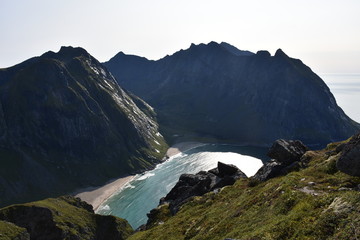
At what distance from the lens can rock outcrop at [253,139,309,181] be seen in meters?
45.4

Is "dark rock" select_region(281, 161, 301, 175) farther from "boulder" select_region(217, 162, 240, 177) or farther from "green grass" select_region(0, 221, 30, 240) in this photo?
"green grass" select_region(0, 221, 30, 240)

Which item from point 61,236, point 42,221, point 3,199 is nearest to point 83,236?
point 61,236

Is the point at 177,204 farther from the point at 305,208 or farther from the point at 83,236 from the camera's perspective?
the point at 83,236

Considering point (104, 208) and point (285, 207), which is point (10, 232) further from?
point (104, 208)

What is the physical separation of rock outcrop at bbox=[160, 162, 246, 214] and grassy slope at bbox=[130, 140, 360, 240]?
18.4 m

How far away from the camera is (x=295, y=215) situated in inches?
813

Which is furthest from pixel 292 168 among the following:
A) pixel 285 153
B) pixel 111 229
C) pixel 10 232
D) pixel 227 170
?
pixel 111 229

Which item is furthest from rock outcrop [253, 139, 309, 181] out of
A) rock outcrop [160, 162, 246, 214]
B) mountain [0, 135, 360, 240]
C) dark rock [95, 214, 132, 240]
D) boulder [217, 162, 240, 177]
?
dark rock [95, 214, 132, 240]

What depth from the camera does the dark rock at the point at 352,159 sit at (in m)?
22.5

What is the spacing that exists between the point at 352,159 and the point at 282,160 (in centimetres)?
2524

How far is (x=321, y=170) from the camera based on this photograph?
106 feet

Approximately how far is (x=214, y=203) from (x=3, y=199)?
200 metres

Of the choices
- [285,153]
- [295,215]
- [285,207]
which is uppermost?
[285,153]

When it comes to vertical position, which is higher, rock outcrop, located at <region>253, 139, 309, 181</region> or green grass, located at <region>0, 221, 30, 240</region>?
rock outcrop, located at <region>253, 139, 309, 181</region>
